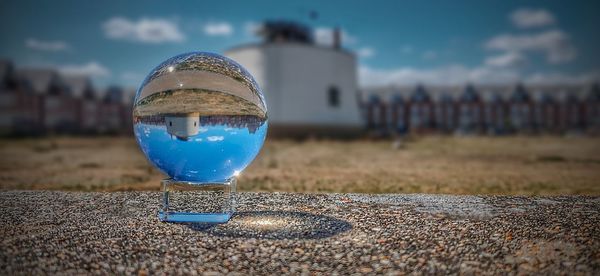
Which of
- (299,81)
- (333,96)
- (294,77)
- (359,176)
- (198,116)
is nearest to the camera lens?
(198,116)

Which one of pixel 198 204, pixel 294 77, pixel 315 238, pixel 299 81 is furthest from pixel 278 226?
pixel 299 81

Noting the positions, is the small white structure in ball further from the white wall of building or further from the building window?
the building window

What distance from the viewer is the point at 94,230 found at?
6520mm

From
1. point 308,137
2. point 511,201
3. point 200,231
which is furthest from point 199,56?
point 308,137

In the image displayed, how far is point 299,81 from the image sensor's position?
40000mm

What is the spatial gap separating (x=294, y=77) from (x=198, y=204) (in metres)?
32.0

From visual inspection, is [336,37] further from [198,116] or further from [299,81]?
[198,116]

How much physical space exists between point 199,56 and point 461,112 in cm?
7516

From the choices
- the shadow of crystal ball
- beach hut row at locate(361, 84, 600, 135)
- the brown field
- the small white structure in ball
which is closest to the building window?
the brown field

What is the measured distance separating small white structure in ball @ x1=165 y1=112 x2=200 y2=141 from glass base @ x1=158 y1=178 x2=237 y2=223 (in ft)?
3.16

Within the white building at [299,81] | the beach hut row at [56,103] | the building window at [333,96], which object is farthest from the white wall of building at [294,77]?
the beach hut row at [56,103]

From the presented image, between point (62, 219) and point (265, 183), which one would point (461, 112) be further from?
point (62, 219)

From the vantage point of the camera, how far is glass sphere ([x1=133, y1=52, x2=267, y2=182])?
671cm

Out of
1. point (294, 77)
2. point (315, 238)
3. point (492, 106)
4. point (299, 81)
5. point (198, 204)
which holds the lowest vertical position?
point (315, 238)
